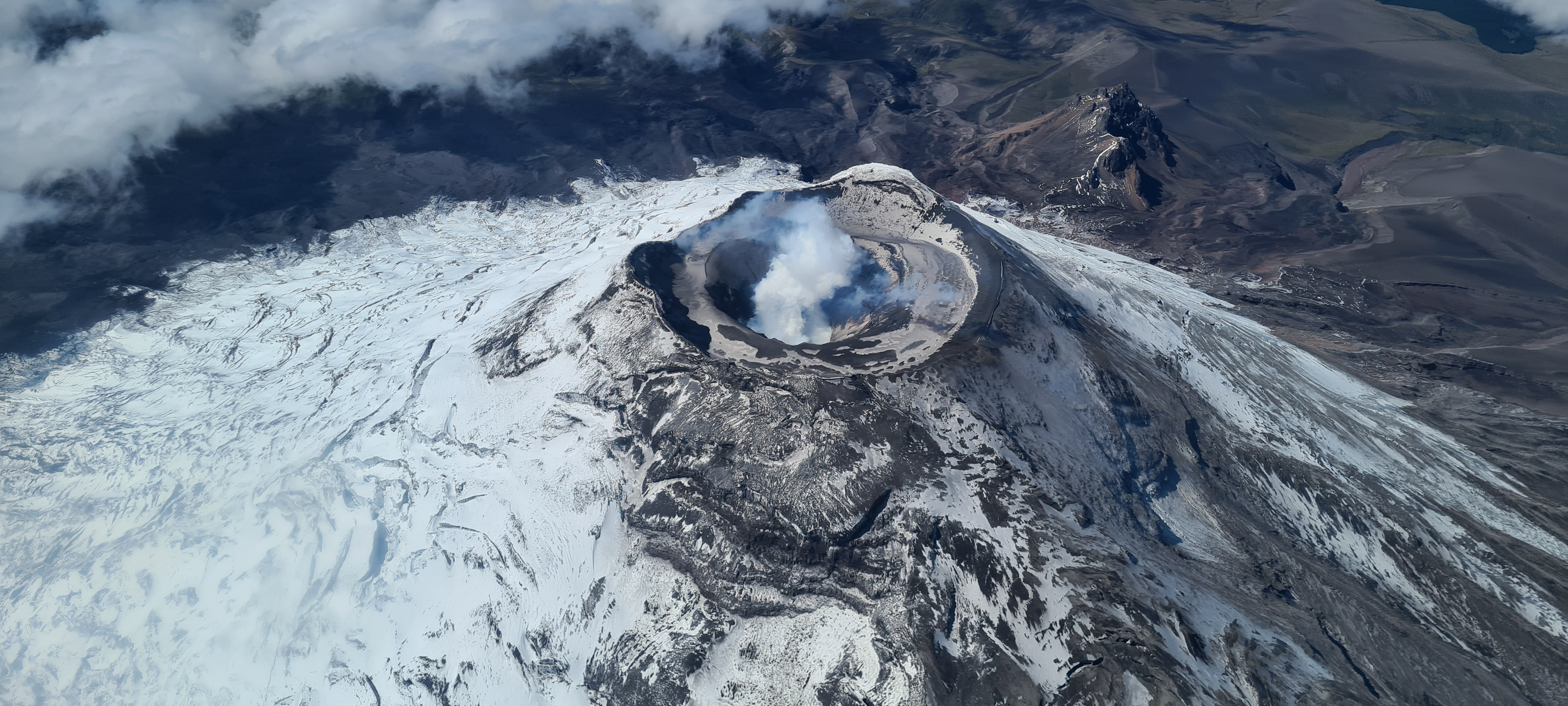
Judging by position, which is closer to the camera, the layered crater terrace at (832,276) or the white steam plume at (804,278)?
the layered crater terrace at (832,276)

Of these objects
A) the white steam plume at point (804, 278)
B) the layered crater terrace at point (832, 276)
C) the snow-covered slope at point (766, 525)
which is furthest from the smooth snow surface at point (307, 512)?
the white steam plume at point (804, 278)

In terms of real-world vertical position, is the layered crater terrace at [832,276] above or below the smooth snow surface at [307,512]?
above

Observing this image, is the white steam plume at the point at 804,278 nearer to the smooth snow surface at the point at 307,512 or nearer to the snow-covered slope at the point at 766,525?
the snow-covered slope at the point at 766,525

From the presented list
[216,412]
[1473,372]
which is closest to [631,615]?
[216,412]

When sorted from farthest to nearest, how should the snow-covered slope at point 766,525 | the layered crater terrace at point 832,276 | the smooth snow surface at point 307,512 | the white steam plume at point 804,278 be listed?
the white steam plume at point 804,278
the layered crater terrace at point 832,276
the smooth snow surface at point 307,512
the snow-covered slope at point 766,525

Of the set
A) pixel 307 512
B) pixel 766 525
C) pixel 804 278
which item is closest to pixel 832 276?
pixel 804 278

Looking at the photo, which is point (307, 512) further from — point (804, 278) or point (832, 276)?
point (832, 276)

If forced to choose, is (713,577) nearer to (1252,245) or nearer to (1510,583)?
(1510,583)
